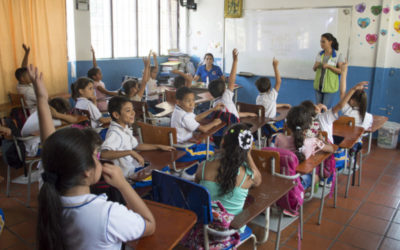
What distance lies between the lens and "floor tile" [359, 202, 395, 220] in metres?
3.19

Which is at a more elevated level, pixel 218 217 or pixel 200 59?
pixel 200 59

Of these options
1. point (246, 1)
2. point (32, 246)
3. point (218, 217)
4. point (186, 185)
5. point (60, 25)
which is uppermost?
point (246, 1)

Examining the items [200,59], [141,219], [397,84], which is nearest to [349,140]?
[141,219]

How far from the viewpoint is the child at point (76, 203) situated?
1.15 meters

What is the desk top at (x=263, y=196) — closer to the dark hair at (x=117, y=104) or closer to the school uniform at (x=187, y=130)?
the school uniform at (x=187, y=130)

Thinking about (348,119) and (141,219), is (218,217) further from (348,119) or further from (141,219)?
(348,119)

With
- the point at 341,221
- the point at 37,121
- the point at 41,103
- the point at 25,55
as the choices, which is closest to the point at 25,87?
the point at 25,55

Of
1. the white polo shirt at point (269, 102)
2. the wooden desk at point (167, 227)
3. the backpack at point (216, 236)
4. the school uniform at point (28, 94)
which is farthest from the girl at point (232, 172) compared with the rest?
the school uniform at point (28, 94)

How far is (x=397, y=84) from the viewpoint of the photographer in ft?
17.7

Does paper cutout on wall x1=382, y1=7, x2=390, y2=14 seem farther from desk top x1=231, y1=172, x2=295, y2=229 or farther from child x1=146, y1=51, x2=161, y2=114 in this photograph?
desk top x1=231, y1=172, x2=295, y2=229

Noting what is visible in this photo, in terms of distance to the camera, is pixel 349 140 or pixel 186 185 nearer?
pixel 186 185

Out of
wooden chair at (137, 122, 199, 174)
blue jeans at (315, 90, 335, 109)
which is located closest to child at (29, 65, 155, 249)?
wooden chair at (137, 122, 199, 174)

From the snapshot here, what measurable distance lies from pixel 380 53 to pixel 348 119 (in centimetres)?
254

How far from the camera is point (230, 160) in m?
1.86
